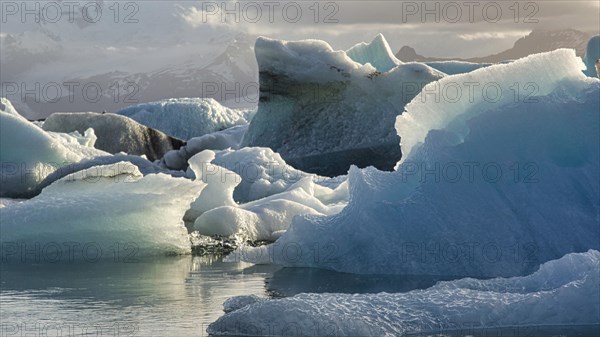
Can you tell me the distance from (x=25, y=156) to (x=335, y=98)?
463cm

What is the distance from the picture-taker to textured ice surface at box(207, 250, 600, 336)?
5340 millimetres

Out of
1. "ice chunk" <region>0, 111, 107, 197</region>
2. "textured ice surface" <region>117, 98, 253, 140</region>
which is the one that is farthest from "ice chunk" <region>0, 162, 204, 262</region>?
"textured ice surface" <region>117, 98, 253, 140</region>

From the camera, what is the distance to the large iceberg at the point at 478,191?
8.00 m

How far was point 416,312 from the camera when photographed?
18.4ft

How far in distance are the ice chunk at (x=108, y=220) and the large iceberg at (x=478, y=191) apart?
3.95 ft

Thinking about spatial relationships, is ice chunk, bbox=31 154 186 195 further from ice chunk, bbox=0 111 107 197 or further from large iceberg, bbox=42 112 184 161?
large iceberg, bbox=42 112 184 161

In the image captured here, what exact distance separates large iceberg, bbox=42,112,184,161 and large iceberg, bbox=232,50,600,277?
15428 millimetres

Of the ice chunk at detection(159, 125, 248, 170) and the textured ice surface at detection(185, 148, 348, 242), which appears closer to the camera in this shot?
the textured ice surface at detection(185, 148, 348, 242)

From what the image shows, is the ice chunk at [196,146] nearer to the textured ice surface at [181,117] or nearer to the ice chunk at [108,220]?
the textured ice surface at [181,117]

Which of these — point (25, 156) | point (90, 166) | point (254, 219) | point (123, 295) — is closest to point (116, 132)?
point (25, 156)

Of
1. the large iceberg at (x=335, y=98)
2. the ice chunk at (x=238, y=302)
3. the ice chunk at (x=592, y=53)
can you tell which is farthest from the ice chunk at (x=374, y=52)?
the ice chunk at (x=238, y=302)

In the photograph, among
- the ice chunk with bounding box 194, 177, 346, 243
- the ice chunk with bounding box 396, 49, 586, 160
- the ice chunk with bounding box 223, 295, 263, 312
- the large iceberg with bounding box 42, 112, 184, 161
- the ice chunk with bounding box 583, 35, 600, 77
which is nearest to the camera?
the ice chunk with bounding box 223, 295, 263, 312

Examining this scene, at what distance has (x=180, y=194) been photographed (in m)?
9.34

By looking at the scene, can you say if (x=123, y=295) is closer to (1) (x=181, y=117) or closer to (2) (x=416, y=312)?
(2) (x=416, y=312)
